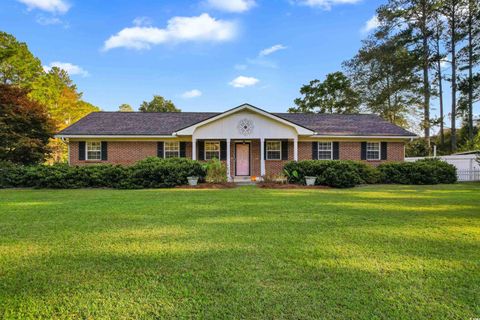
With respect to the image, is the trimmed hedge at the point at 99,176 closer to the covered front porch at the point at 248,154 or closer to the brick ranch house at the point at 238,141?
the brick ranch house at the point at 238,141

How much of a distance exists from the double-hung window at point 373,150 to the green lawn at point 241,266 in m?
11.9

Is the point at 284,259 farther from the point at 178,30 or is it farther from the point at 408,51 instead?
the point at 408,51

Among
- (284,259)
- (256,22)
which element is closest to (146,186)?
(284,259)

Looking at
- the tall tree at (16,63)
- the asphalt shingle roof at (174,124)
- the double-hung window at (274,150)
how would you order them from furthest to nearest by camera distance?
1. the tall tree at (16,63)
2. the double-hung window at (274,150)
3. the asphalt shingle roof at (174,124)

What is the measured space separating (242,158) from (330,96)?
22328 mm

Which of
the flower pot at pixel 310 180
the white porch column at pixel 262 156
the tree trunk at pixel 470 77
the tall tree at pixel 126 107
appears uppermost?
the tall tree at pixel 126 107

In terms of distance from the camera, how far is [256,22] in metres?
19.0

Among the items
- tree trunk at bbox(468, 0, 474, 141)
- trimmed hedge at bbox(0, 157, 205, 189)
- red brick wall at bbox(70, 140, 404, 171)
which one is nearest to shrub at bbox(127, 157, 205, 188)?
trimmed hedge at bbox(0, 157, 205, 189)

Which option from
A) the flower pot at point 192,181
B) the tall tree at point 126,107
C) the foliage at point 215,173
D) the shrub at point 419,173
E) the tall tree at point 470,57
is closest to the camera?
the flower pot at point 192,181

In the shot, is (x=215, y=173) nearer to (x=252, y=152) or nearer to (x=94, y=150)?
(x=252, y=152)

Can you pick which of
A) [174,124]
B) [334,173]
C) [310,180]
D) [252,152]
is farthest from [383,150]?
[174,124]

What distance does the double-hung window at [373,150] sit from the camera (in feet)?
57.7

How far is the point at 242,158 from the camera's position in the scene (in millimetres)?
17469

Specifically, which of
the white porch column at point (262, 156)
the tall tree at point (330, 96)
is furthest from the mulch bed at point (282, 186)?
the tall tree at point (330, 96)
